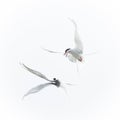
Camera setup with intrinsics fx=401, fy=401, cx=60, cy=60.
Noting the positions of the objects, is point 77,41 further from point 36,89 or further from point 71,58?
point 36,89

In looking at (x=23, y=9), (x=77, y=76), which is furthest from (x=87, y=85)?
(x=23, y=9)

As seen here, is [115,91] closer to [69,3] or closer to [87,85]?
[87,85]

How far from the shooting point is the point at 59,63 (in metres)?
1.02

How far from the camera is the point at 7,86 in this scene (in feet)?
3.35

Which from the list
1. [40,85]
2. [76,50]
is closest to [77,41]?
[76,50]

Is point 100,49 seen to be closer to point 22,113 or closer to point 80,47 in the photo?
point 80,47

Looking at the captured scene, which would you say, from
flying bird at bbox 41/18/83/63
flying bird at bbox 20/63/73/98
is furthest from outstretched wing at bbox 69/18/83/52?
flying bird at bbox 20/63/73/98

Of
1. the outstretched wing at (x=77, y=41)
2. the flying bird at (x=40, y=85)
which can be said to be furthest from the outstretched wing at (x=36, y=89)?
the outstretched wing at (x=77, y=41)

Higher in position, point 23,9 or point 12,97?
point 23,9

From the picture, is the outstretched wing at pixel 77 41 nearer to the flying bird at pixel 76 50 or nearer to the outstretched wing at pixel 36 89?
the flying bird at pixel 76 50

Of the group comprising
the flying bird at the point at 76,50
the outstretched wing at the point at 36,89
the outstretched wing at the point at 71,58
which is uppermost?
the flying bird at the point at 76,50

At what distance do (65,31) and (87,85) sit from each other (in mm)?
149

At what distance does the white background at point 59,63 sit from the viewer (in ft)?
3.32

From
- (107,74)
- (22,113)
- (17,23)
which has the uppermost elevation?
(17,23)
